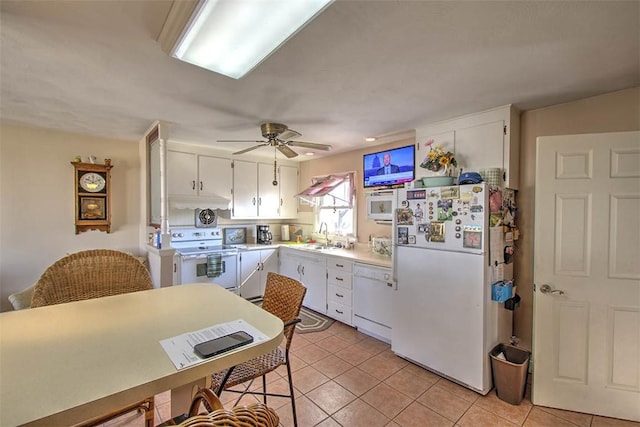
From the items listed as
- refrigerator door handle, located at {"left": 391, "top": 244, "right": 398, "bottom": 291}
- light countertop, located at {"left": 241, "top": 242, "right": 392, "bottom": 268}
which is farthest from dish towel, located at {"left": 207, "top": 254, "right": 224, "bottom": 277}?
refrigerator door handle, located at {"left": 391, "top": 244, "right": 398, "bottom": 291}

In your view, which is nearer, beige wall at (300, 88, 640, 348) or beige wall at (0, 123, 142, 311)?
beige wall at (300, 88, 640, 348)

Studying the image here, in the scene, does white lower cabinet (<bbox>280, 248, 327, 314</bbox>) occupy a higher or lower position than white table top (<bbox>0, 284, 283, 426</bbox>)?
lower

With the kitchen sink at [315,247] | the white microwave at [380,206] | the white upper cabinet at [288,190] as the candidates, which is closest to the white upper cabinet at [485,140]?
the white microwave at [380,206]

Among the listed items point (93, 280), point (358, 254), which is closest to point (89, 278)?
point (93, 280)

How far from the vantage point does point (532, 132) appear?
2.49 meters

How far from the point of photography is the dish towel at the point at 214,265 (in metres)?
3.72

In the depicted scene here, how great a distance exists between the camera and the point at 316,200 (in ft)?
15.5

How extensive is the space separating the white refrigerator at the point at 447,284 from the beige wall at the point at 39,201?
11.8 feet

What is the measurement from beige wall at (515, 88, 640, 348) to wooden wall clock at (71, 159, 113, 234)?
4.54 m

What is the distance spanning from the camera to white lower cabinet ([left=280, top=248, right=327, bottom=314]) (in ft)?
12.2

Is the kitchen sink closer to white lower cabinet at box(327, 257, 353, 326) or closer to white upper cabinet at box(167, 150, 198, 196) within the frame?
white lower cabinet at box(327, 257, 353, 326)

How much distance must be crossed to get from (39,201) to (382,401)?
413cm

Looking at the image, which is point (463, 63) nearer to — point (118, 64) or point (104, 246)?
point (118, 64)

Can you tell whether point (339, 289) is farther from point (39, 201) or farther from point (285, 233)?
point (39, 201)
